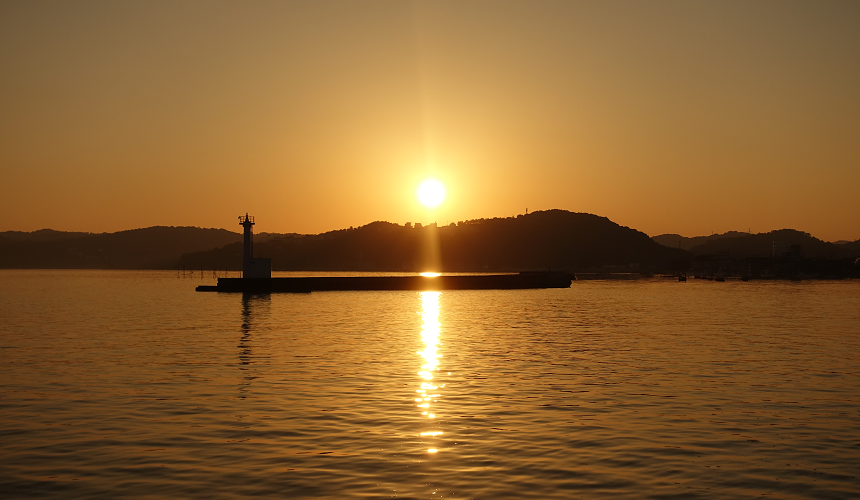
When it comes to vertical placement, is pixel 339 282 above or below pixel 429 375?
above

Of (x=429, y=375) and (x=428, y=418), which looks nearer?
(x=428, y=418)

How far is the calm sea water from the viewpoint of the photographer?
1304cm

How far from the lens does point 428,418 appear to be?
18844 mm

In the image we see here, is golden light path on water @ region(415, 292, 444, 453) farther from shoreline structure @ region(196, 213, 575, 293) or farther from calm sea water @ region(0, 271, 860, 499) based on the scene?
shoreline structure @ region(196, 213, 575, 293)

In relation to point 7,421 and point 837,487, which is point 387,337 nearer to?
point 7,421

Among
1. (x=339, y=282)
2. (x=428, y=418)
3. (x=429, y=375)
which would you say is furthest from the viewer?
(x=339, y=282)

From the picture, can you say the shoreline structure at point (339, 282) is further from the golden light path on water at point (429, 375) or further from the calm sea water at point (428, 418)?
the calm sea water at point (428, 418)

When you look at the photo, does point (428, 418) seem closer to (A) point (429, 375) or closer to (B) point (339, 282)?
(A) point (429, 375)

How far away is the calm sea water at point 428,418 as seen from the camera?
13.0 metres

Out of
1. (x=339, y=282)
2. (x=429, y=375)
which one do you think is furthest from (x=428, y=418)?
(x=339, y=282)

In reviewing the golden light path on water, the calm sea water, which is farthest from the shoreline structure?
the calm sea water

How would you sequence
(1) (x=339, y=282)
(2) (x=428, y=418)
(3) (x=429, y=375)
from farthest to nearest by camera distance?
(1) (x=339, y=282) < (3) (x=429, y=375) < (2) (x=428, y=418)

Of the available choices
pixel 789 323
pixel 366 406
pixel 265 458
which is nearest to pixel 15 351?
pixel 366 406

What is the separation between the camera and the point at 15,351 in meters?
35.8
